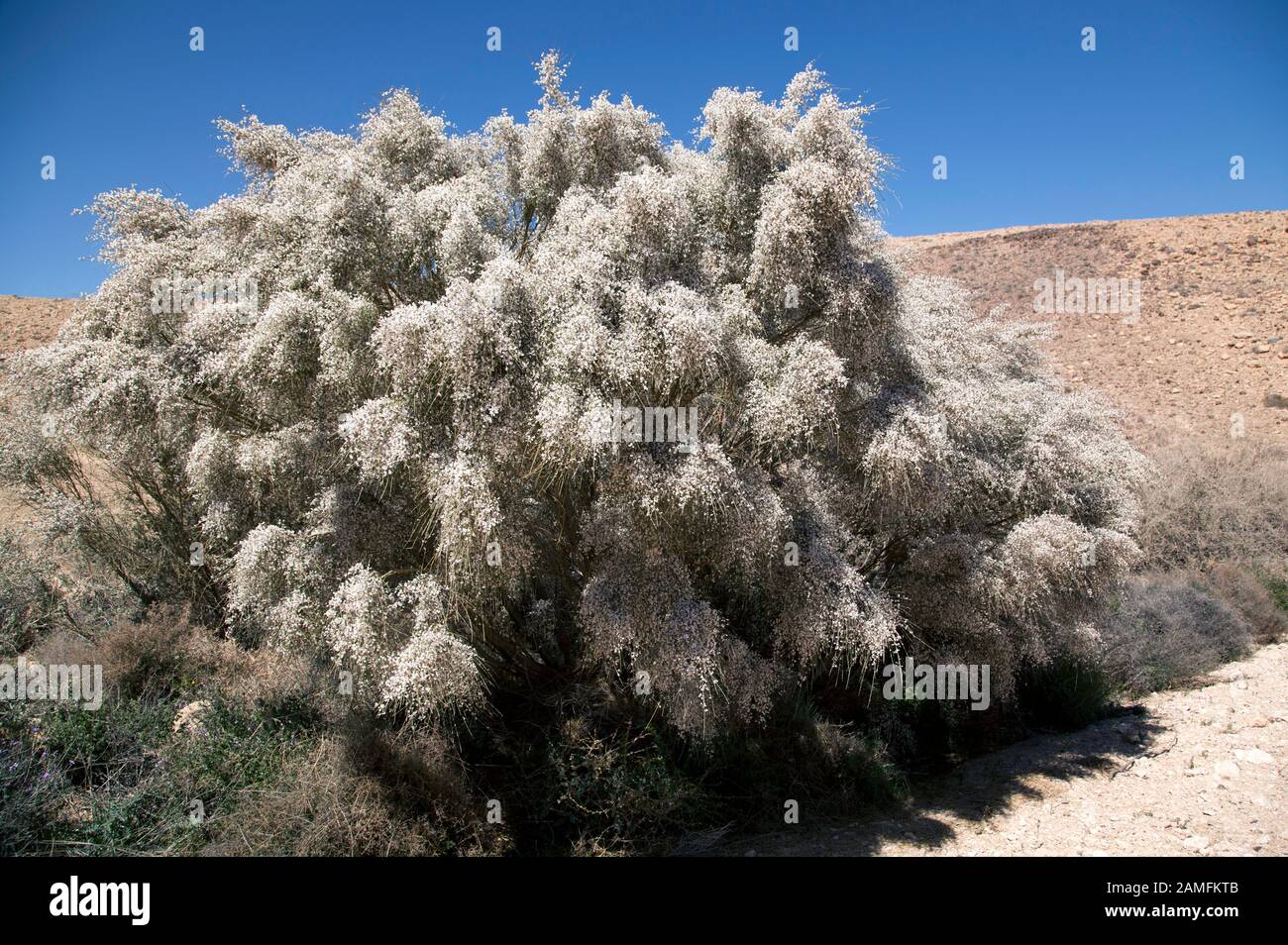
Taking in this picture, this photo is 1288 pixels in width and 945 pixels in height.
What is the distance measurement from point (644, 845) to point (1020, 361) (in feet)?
35.9

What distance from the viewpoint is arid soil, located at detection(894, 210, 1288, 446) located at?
26719 millimetres

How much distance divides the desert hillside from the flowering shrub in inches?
592

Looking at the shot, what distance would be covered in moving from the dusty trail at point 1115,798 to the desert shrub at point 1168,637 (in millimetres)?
1035

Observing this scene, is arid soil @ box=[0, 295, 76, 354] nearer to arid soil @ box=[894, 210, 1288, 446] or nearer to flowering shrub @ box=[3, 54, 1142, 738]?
Result: flowering shrub @ box=[3, 54, 1142, 738]

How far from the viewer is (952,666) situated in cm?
927

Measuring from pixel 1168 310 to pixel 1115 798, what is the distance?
33.5 metres

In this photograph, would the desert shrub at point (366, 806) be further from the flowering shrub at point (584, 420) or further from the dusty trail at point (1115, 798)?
the dusty trail at point (1115, 798)

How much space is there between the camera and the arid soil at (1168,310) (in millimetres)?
26719

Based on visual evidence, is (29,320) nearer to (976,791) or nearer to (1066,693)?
(976,791)

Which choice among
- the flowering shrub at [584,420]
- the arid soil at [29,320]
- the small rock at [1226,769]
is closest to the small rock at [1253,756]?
the small rock at [1226,769]

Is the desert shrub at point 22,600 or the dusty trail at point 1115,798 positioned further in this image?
the desert shrub at point 22,600

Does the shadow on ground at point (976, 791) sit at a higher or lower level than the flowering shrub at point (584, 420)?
lower

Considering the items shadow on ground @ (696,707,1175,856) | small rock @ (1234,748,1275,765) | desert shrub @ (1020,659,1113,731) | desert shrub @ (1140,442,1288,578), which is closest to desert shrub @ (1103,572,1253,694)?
desert shrub @ (1020,659,1113,731)
